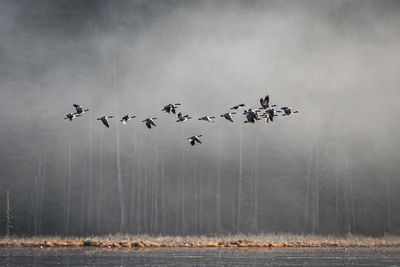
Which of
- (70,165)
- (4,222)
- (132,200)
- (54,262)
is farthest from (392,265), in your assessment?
(70,165)

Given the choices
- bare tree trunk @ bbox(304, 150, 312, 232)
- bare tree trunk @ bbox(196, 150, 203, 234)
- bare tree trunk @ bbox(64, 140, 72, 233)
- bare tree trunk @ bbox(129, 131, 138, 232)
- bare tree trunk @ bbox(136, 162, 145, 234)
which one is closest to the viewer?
bare tree trunk @ bbox(64, 140, 72, 233)

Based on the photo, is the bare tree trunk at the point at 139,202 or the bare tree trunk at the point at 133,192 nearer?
the bare tree trunk at the point at 139,202

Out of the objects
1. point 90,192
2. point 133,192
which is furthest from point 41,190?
point 133,192

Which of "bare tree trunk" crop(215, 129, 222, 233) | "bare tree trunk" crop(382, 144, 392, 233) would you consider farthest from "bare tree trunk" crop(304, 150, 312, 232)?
"bare tree trunk" crop(215, 129, 222, 233)

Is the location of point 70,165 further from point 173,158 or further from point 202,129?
point 202,129

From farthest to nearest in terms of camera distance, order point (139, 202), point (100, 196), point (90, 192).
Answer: point (100, 196)
point (90, 192)
point (139, 202)

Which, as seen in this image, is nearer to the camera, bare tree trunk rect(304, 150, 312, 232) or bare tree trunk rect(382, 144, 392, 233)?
bare tree trunk rect(382, 144, 392, 233)

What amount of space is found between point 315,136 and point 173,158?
30788 mm

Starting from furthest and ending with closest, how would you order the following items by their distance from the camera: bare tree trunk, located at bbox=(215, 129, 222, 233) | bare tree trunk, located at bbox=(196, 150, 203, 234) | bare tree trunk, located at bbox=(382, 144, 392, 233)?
1. bare tree trunk, located at bbox=(196, 150, 203, 234)
2. bare tree trunk, located at bbox=(215, 129, 222, 233)
3. bare tree trunk, located at bbox=(382, 144, 392, 233)

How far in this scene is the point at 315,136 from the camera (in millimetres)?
115375

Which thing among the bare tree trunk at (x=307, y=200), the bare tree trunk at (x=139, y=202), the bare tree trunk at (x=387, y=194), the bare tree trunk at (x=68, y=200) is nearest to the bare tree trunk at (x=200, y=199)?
the bare tree trunk at (x=139, y=202)

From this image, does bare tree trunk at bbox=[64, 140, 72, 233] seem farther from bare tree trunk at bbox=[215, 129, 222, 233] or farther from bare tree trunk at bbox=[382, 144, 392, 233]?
bare tree trunk at bbox=[382, 144, 392, 233]

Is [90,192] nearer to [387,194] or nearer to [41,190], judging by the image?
[41,190]

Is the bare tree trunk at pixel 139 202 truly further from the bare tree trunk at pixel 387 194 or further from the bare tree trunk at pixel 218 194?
the bare tree trunk at pixel 387 194
